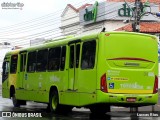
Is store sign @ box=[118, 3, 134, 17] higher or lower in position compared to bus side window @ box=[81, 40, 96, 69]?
higher

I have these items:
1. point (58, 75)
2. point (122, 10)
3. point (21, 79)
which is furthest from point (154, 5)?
point (58, 75)

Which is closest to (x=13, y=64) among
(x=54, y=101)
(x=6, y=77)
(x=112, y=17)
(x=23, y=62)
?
(x=6, y=77)

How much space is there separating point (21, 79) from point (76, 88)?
6.83m

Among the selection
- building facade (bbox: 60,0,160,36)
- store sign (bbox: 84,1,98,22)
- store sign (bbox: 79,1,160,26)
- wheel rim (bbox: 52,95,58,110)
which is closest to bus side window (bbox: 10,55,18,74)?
wheel rim (bbox: 52,95,58,110)

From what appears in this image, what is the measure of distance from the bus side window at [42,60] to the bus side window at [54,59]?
0.48 m

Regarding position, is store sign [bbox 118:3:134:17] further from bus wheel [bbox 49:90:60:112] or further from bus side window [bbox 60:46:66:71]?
bus side window [bbox 60:46:66:71]

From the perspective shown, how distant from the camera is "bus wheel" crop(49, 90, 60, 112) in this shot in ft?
64.4

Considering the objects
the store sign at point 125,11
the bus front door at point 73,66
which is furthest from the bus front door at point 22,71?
the store sign at point 125,11

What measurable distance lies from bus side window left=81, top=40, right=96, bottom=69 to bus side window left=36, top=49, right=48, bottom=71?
3.74 meters

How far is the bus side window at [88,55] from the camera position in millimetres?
16688

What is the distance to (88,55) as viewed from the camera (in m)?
17.0

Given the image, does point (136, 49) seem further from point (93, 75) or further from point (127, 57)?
point (93, 75)

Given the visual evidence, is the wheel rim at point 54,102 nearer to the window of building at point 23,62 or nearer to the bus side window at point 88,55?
the bus side window at point 88,55

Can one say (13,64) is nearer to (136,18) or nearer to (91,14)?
(136,18)
